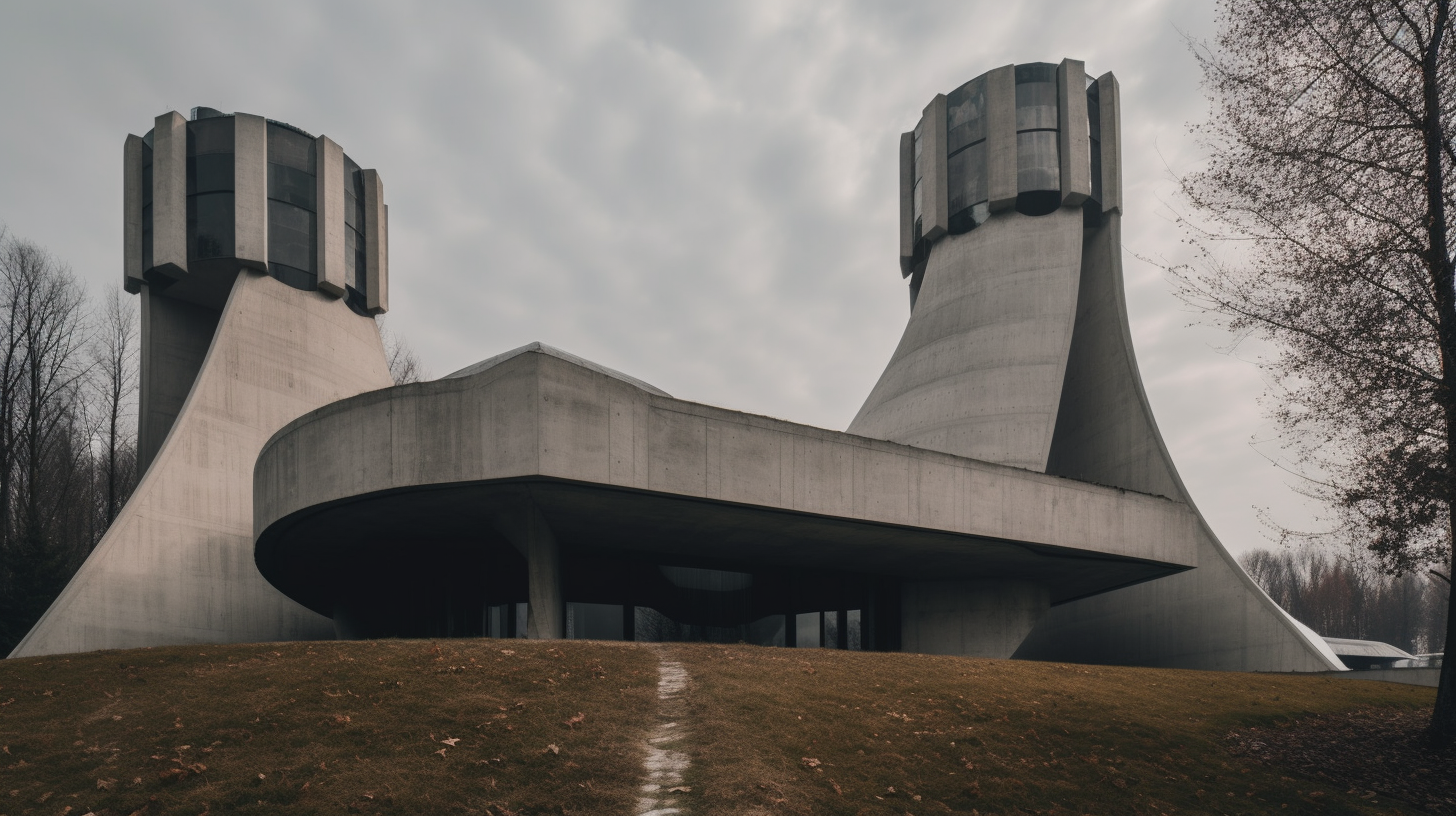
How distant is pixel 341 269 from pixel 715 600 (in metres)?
19.5

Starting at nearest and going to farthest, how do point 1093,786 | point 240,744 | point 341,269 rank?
point 240,744
point 1093,786
point 341,269

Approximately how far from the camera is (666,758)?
8164mm

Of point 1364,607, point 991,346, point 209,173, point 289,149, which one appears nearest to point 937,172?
point 991,346

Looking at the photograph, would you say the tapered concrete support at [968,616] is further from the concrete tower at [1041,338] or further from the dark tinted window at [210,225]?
the dark tinted window at [210,225]

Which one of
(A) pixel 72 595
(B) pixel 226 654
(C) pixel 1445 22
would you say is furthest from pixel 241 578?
(C) pixel 1445 22

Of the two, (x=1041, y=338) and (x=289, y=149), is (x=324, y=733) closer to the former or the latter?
(x=1041, y=338)

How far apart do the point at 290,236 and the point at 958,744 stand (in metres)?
30.7

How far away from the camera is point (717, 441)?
58.6 ft

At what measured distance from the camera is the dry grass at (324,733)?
7.11m

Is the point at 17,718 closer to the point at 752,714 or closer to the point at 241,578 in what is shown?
the point at 752,714

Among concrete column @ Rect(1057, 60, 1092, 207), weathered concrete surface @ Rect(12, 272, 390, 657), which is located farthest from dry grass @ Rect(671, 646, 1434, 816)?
concrete column @ Rect(1057, 60, 1092, 207)

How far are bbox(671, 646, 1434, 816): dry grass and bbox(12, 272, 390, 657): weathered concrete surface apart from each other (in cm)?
1866

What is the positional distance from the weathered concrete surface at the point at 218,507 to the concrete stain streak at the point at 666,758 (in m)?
20.0

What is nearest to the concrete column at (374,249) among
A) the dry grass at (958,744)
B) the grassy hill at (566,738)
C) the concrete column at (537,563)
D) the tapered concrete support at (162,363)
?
the tapered concrete support at (162,363)
